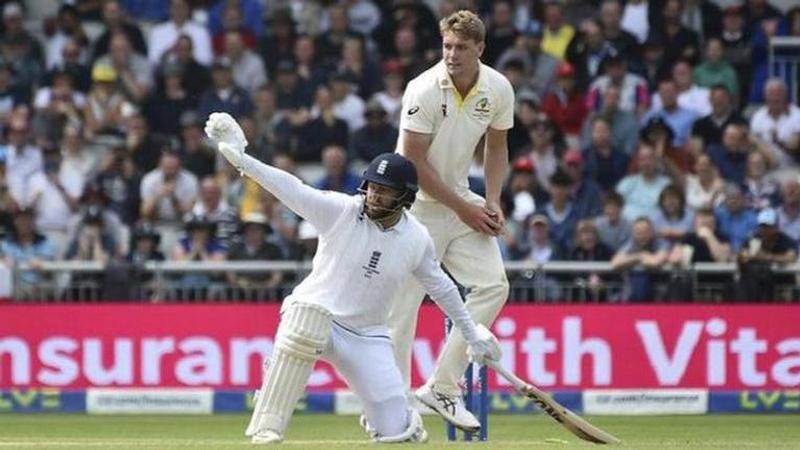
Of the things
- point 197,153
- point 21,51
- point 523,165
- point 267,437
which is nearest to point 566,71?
point 523,165

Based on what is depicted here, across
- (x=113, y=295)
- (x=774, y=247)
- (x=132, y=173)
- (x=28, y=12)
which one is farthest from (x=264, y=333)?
(x=28, y=12)

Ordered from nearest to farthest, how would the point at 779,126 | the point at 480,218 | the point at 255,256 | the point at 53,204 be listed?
1. the point at 480,218
2. the point at 255,256
3. the point at 53,204
4. the point at 779,126

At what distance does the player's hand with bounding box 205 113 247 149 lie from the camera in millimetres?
10146

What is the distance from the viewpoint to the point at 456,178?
11.6 metres

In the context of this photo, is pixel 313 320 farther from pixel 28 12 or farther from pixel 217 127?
pixel 28 12

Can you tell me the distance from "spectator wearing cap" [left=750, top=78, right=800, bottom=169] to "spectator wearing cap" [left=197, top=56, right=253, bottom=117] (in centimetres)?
456

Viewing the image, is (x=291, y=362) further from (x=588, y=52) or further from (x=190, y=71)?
(x=588, y=52)

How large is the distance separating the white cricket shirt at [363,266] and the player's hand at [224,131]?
42 centimetres

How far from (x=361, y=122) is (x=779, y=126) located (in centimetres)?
372


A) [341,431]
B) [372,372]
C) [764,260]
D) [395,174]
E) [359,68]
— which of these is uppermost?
[359,68]

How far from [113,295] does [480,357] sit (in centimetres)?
735

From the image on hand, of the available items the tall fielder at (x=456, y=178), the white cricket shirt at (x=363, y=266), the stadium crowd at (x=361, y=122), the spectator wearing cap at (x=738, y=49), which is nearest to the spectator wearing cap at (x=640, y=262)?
the stadium crowd at (x=361, y=122)

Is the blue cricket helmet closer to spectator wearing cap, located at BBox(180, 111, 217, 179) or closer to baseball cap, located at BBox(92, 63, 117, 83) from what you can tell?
spectator wearing cap, located at BBox(180, 111, 217, 179)

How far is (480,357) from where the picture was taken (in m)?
10.7
